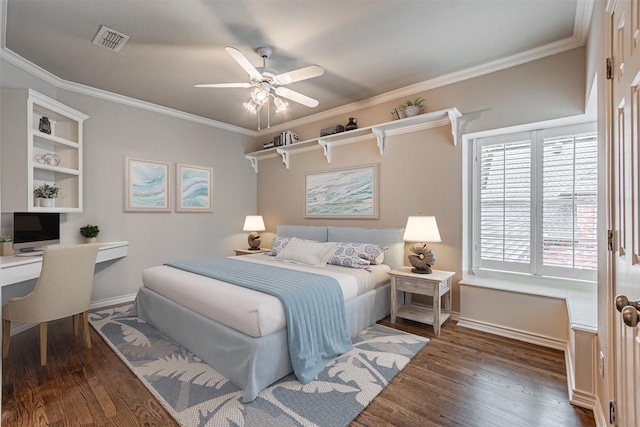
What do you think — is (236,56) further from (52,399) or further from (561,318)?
(561,318)

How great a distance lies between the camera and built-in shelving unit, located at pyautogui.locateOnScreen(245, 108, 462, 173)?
3.39m

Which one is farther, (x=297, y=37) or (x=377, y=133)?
(x=377, y=133)

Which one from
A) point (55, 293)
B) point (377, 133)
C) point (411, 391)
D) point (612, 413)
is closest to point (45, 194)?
point (55, 293)

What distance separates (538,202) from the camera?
10.2 feet

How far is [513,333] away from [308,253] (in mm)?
2225

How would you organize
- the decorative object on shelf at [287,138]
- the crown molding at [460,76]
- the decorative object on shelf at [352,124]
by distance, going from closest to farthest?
the crown molding at [460,76] → the decorative object on shelf at [352,124] → the decorative object on shelf at [287,138]

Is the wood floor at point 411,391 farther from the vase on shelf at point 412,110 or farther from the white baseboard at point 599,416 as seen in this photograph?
the vase on shelf at point 412,110

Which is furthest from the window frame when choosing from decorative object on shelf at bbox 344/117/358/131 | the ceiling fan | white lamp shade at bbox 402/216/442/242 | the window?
the ceiling fan

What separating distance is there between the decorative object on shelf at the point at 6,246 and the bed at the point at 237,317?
120cm

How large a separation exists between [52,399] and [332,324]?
199 centimetres

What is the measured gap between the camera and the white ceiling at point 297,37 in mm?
2344

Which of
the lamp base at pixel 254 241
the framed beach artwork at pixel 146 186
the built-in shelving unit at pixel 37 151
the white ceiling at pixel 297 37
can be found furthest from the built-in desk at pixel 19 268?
the lamp base at pixel 254 241

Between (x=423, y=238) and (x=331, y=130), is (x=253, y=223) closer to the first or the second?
(x=331, y=130)

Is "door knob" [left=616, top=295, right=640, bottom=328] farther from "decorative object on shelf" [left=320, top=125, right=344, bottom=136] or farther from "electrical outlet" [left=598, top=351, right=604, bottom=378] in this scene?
"decorative object on shelf" [left=320, top=125, right=344, bottom=136]
